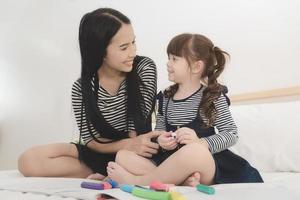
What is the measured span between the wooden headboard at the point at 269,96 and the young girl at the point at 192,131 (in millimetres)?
535

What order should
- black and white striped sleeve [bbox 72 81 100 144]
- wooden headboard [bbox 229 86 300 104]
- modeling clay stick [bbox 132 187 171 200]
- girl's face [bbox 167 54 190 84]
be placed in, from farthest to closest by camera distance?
wooden headboard [bbox 229 86 300 104] → black and white striped sleeve [bbox 72 81 100 144] → girl's face [bbox 167 54 190 84] → modeling clay stick [bbox 132 187 171 200]

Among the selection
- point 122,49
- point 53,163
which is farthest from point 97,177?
point 122,49

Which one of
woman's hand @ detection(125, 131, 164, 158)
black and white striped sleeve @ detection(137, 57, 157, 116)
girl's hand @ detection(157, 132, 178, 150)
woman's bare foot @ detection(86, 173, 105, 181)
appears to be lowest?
woman's bare foot @ detection(86, 173, 105, 181)

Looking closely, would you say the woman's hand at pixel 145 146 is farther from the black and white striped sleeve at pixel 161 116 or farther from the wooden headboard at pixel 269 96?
the wooden headboard at pixel 269 96

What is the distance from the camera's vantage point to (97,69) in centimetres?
128

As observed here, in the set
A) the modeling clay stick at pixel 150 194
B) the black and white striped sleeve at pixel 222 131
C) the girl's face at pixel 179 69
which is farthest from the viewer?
the girl's face at pixel 179 69

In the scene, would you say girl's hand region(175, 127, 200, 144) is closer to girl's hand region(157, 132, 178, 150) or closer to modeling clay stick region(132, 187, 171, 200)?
girl's hand region(157, 132, 178, 150)

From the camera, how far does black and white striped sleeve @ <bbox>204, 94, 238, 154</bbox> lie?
3.46 feet

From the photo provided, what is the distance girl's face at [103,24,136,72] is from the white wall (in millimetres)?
680

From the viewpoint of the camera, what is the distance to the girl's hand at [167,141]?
42.1 inches

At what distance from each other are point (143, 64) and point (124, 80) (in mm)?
86

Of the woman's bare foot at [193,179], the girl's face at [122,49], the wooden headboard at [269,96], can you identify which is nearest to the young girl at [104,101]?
the girl's face at [122,49]

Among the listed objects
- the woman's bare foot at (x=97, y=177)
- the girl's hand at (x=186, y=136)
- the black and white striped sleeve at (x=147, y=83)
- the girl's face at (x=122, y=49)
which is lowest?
the woman's bare foot at (x=97, y=177)

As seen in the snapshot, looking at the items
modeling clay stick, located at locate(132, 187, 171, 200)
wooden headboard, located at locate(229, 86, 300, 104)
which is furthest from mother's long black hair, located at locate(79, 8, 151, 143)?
wooden headboard, located at locate(229, 86, 300, 104)
